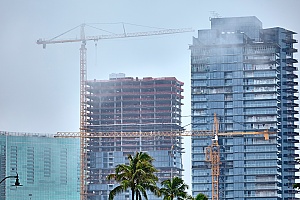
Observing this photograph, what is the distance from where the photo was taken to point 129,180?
391ft

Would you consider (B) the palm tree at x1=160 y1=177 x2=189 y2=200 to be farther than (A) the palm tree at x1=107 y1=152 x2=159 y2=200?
Yes

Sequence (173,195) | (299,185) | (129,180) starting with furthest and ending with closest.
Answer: (173,195), (129,180), (299,185)

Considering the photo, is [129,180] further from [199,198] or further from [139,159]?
[199,198]

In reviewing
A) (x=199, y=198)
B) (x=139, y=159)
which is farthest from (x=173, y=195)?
(x=139, y=159)

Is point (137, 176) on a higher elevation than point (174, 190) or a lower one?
higher

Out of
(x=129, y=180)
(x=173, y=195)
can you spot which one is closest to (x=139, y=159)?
(x=129, y=180)

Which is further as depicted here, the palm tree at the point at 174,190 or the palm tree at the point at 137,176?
the palm tree at the point at 174,190

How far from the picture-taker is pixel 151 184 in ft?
→ 413

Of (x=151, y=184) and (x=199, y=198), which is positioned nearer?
(x=151, y=184)

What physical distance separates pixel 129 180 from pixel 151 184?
23.9 ft

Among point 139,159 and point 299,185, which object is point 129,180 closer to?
point 139,159

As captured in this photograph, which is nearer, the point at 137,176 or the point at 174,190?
the point at 137,176

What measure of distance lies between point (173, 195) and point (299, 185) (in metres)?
40.6

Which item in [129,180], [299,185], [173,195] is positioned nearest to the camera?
[299,185]
